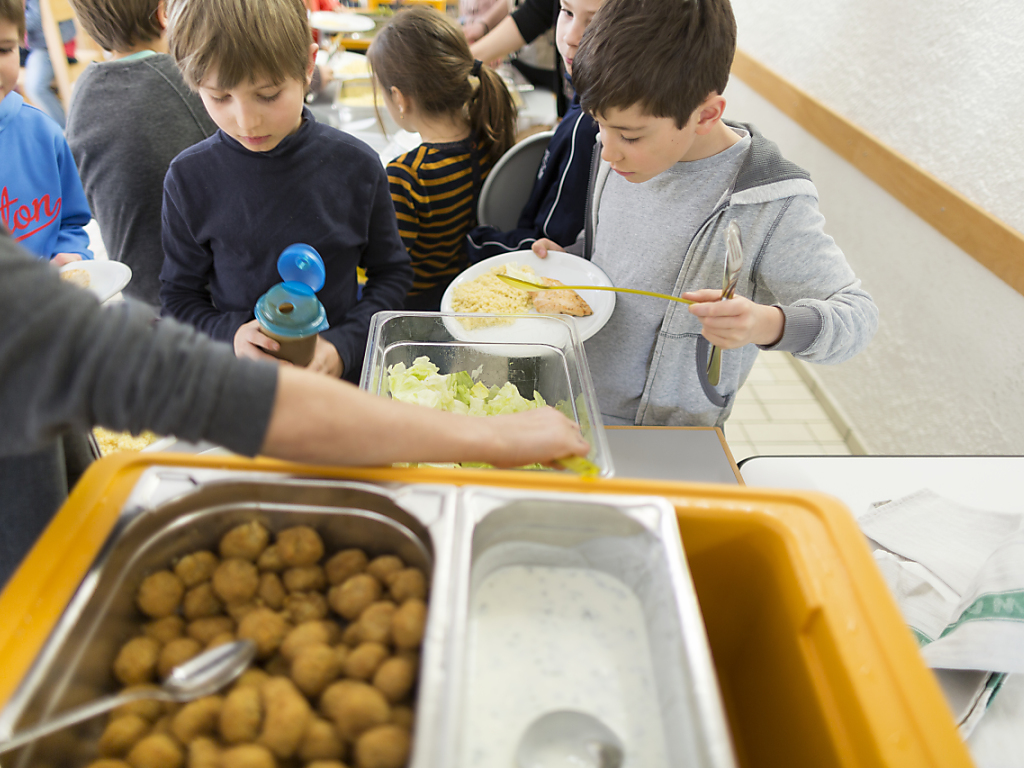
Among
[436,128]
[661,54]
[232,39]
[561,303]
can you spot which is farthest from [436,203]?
[661,54]

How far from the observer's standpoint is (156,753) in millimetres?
561

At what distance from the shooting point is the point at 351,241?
150 cm

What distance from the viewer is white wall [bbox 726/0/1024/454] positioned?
80.6 inches

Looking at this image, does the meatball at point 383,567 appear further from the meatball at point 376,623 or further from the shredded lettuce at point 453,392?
the shredded lettuce at point 453,392

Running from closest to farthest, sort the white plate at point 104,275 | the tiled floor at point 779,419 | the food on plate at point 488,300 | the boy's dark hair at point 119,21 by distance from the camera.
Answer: the white plate at point 104,275, the food on plate at point 488,300, the boy's dark hair at point 119,21, the tiled floor at point 779,419

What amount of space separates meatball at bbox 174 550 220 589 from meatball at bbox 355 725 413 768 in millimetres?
292

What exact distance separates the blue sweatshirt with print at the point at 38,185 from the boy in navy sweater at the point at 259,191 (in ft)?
1.37

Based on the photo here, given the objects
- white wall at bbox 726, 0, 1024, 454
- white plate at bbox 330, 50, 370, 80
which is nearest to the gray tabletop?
white wall at bbox 726, 0, 1024, 454

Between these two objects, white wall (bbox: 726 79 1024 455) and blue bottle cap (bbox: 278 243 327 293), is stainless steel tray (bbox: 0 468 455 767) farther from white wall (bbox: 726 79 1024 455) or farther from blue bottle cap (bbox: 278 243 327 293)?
white wall (bbox: 726 79 1024 455)

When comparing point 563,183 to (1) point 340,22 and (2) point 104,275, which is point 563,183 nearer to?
(2) point 104,275

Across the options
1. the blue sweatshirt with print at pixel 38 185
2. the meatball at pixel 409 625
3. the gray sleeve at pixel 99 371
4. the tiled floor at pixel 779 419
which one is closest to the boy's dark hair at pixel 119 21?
the blue sweatshirt with print at pixel 38 185

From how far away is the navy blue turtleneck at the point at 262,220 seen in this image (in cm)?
137

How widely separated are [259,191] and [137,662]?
1080 millimetres

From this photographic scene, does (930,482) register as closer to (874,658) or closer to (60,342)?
(874,658)
